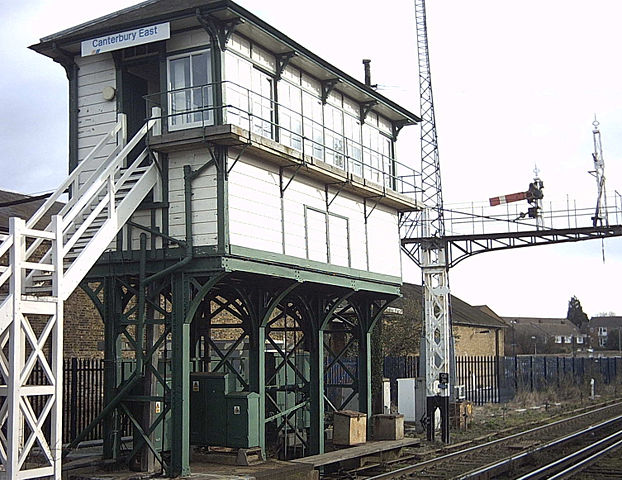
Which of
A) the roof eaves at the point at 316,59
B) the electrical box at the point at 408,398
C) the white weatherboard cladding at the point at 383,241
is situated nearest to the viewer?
the roof eaves at the point at 316,59

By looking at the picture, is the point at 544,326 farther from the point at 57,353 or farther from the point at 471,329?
the point at 57,353

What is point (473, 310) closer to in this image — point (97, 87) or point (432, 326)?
point (432, 326)

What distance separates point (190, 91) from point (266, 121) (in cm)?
155

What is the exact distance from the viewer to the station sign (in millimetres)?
15789

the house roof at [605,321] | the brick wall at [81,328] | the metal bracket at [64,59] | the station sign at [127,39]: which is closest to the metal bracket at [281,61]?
the station sign at [127,39]

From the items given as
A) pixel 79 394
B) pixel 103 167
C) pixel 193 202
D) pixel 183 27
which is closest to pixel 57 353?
pixel 193 202

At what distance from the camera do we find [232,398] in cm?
1664

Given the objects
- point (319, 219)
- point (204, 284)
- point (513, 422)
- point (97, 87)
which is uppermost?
point (97, 87)

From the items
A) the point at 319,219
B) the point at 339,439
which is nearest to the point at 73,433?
the point at 339,439

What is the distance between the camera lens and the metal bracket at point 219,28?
1556 cm

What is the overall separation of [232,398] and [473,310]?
137ft

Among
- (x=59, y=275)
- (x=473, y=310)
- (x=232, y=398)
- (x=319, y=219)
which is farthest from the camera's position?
(x=473, y=310)

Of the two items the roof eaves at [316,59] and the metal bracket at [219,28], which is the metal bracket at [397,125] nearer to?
the roof eaves at [316,59]

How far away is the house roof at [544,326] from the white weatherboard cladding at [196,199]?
11142 centimetres
